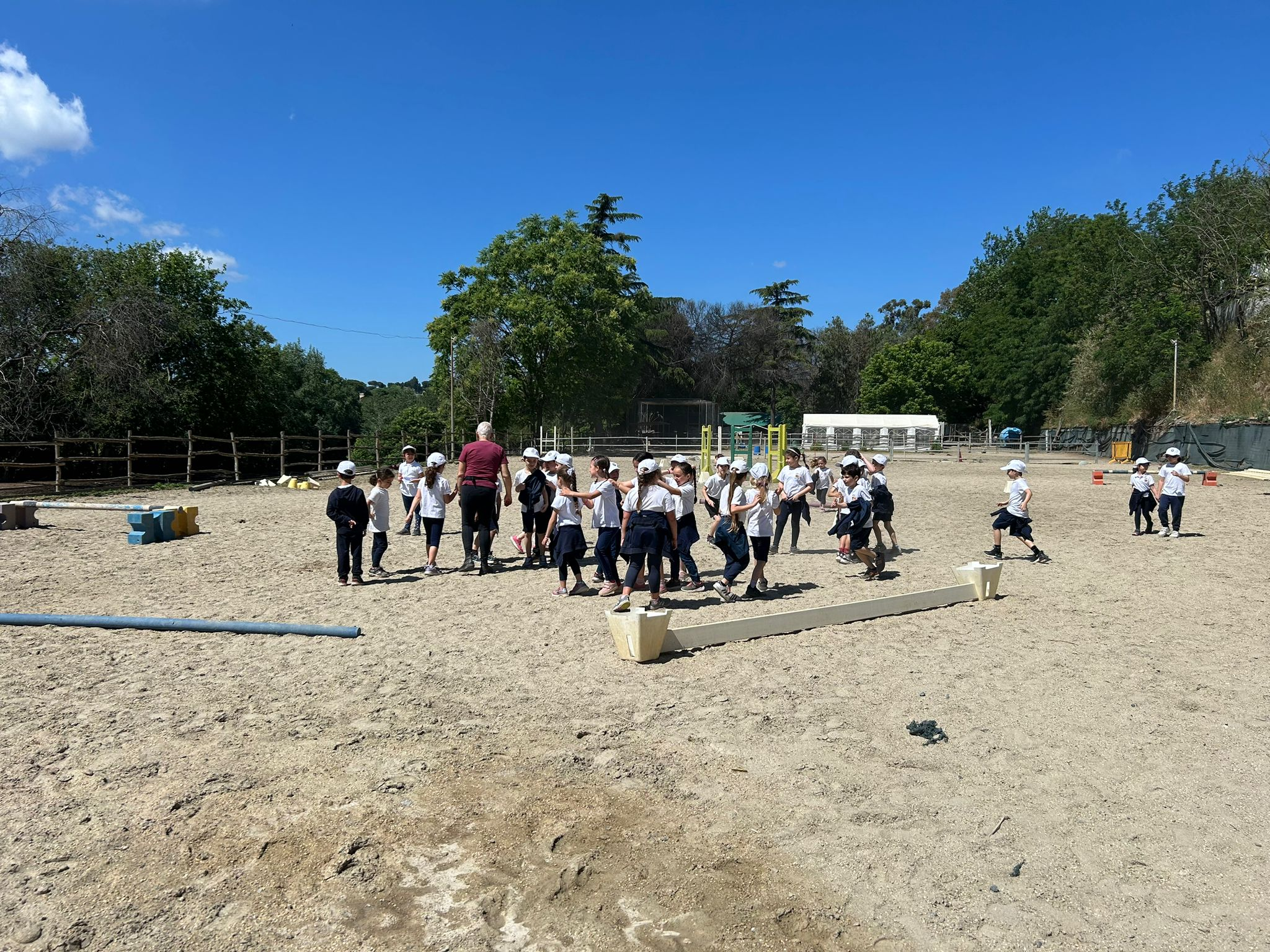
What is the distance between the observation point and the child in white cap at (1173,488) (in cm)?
1403

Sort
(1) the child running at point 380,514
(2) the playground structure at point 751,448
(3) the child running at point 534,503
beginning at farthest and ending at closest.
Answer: (2) the playground structure at point 751,448 < (3) the child running at point 534,503 < (1) the child running at point 380,514

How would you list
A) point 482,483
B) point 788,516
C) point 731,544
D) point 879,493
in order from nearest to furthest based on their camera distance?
point 731,544 < point 482,483 < point 879,493 < point 788,516

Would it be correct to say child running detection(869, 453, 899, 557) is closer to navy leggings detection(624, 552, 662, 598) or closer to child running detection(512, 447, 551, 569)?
navy leggings detection(624, 552, 662, 598)

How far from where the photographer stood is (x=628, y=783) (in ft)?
15.0

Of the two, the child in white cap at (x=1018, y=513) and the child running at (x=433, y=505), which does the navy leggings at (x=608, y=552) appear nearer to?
the child running at (x=433, y=505)

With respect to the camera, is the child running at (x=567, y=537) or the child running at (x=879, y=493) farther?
the child running at (x=879, y=493)

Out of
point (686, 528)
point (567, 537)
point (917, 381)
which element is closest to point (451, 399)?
point (686, 528)

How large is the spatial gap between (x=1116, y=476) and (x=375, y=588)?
98.7ft

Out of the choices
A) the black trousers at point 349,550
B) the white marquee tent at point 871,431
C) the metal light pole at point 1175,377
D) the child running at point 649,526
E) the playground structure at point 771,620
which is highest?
the metal light pole at point 1175,377

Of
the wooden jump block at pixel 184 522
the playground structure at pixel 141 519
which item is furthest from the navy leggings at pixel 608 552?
the wooden jump block at pixel 184 522

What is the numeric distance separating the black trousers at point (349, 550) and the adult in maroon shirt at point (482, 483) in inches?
46.6

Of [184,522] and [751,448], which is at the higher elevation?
[751,448]

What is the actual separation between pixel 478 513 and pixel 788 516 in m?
4.68

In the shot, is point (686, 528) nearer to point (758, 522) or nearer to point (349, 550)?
point (758, 522)
